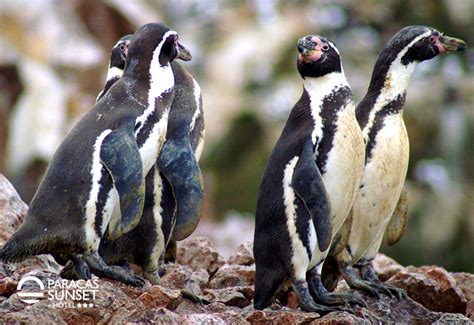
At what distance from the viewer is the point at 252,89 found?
18.6 meters

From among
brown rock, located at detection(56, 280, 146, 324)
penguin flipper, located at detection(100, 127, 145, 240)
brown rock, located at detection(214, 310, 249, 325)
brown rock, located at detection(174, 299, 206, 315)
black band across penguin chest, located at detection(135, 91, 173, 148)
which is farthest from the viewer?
black band across penguin chest, located at detection(135, 91, 173, 148)

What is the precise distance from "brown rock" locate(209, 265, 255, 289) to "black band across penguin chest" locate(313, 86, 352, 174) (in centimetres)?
112

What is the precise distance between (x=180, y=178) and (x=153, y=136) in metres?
0.37

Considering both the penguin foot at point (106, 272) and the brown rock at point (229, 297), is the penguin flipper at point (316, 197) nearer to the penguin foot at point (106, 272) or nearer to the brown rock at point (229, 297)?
the brown rock at point (229, 297)

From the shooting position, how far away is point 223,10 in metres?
21.1

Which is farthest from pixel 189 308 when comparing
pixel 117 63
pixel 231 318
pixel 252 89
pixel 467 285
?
pixel 252 89

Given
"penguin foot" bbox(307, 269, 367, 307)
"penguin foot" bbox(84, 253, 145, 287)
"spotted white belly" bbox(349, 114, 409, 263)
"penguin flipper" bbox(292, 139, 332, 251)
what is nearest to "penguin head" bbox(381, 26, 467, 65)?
"spotted white belly" bbox(349, 114, 409, 263)

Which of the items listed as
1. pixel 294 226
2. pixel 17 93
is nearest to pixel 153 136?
pixel 294 226

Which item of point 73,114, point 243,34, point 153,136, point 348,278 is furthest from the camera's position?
point 243,34

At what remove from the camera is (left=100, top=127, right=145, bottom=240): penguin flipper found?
642 cm

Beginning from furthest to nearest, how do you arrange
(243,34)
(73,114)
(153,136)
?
(243,34) < (73,114) < (153,136)

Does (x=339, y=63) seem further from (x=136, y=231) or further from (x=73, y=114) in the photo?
(x=73, y=114)

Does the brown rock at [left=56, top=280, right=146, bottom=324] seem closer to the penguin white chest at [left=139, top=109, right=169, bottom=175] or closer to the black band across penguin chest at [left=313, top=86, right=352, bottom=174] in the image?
the penguin white chest at [left=139, top=109, right=169, bottom=175]

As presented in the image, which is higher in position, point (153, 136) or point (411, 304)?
point (153, 136)
